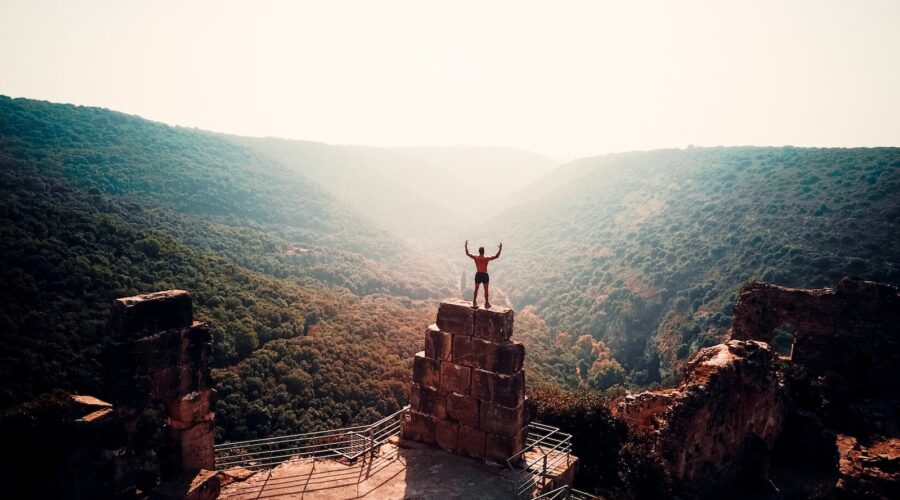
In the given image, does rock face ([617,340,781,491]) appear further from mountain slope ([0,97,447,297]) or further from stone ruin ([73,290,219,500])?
mountain slope ([0,97,447,297])

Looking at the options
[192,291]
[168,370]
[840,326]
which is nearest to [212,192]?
[192,291]

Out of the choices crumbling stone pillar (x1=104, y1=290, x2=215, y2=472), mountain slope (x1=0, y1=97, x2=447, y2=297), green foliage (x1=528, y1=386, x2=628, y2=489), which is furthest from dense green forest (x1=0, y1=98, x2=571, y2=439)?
green foliage (x1=528, y1=386, x2=628, y2=489)

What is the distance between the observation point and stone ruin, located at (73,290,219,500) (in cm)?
595

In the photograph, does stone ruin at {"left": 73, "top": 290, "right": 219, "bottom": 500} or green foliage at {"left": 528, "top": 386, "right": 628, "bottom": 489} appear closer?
stone ruin at {"left": 73, "top": 290, "right": 219, "bottom": 500}

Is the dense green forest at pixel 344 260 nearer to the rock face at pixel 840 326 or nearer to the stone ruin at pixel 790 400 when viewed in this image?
the stone ruin at pixel 790 400

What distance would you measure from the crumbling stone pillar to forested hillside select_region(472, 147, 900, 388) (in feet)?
113

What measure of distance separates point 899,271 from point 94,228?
48562 mm

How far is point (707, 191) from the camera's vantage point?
64.2 meters

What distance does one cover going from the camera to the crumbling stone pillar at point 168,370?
6266 millimetres

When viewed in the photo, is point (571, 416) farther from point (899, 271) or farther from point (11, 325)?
point (899, 271)

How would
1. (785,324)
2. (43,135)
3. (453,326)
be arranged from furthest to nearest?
(43,135) < (785,324) < (453,326)

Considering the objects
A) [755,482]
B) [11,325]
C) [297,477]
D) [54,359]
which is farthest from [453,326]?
[11,325]

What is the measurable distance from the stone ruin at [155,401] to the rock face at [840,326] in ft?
56.9

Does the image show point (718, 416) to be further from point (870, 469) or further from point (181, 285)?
point (181, 285)
